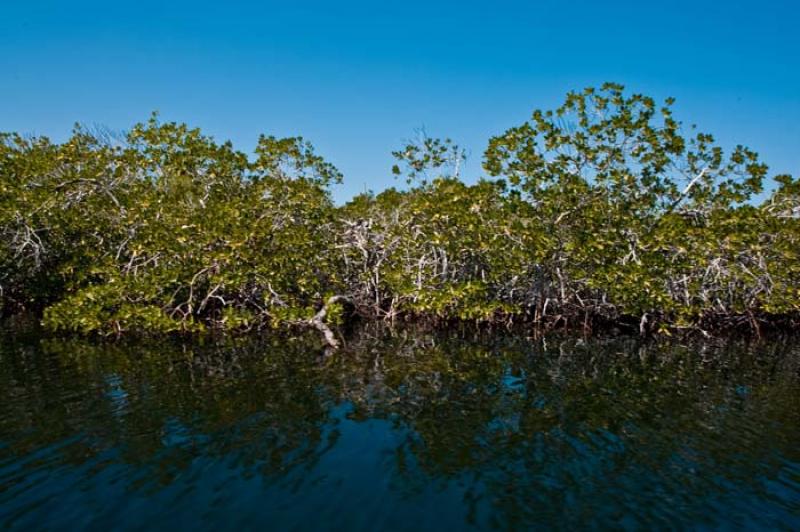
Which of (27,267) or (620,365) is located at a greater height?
(27,267)

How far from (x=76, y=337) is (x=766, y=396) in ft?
67.8

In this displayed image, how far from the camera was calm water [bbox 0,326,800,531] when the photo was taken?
6.73 metres

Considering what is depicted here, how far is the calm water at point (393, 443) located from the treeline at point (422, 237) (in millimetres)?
4279

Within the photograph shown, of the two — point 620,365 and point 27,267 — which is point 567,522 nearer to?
point 620,365

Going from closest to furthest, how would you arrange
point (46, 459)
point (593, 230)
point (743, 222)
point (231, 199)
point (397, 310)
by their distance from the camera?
point (46, 459)
point (743, 222)
point (593, 230)
point (231, 199)
point (397, 310)

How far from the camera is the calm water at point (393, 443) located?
6734mm

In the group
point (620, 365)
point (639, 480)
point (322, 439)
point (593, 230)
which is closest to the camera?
point (639, 480)

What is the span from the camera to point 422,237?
22969mm

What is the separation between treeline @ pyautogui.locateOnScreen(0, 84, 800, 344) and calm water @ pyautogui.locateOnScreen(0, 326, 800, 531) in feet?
14.0

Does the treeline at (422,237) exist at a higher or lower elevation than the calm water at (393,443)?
higher

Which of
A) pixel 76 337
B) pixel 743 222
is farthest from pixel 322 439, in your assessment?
pixel 743 222

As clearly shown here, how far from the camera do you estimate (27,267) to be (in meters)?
23.3

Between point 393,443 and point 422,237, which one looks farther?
point 422,237

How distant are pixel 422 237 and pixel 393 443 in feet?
47.8
